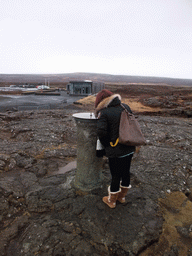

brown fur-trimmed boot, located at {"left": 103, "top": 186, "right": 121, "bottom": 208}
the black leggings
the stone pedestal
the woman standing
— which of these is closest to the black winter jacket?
the woman standing

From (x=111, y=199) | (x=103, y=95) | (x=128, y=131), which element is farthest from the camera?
(x=111, y=199)

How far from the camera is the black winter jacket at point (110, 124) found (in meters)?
2.16

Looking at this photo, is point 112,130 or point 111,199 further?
point 111,199

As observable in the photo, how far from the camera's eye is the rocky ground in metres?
2.11

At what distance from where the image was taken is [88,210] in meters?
2.58

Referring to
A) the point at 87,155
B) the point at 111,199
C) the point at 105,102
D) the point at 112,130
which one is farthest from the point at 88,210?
the point at 105,102

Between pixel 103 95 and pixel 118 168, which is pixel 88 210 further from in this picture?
pixel 103 95

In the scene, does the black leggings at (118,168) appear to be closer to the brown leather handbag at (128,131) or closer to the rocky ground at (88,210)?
the brown leather handbag at (128,131)

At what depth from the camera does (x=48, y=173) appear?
3.85 metres

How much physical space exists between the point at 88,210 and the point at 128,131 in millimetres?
1372

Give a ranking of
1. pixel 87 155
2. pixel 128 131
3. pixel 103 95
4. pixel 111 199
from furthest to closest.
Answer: pixel 87 155, pixel 111 199, pixel 103 95, pixel 128 131

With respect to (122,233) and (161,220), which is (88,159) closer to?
(122,233)

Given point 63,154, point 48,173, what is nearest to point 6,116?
point 63,154

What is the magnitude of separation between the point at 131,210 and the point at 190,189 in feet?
4.95
